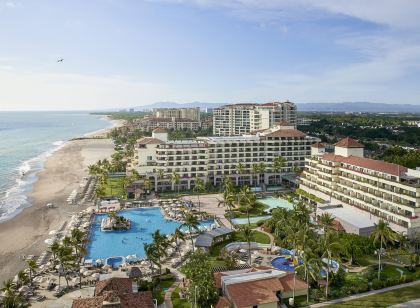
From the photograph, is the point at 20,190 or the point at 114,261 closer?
the point at 114,261

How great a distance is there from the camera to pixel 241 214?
73.2 metres

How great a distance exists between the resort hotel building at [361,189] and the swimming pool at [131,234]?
2242 centimetres

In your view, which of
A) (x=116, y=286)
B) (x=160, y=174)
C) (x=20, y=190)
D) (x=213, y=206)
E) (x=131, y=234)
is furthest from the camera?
(x=20, y=190)

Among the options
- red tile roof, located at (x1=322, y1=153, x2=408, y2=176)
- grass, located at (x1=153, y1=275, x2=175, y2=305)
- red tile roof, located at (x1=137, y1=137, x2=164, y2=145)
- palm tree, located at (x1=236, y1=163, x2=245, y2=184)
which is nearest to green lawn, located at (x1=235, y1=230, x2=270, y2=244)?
grass, located at (x1=153, y1=275, x2=175, y2=305)

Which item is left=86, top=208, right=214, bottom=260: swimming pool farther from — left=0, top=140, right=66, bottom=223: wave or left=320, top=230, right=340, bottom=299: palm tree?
left=320, top=230, right=340, bottom=299: palm tree

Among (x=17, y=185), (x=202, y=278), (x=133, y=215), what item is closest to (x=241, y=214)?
(x=133, y=215)

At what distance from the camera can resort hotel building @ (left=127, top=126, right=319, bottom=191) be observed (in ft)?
298

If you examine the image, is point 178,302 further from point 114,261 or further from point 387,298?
point 387,298

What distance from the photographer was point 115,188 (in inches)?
3681

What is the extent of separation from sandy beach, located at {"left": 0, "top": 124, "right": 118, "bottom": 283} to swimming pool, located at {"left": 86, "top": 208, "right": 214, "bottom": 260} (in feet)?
24.3

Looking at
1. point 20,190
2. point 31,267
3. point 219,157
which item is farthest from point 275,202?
Answer: point 20,190

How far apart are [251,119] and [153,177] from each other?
283 feet

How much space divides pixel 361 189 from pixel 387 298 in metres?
27.6

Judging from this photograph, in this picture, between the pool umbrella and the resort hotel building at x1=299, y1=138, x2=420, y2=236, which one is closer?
the pool umbrella
